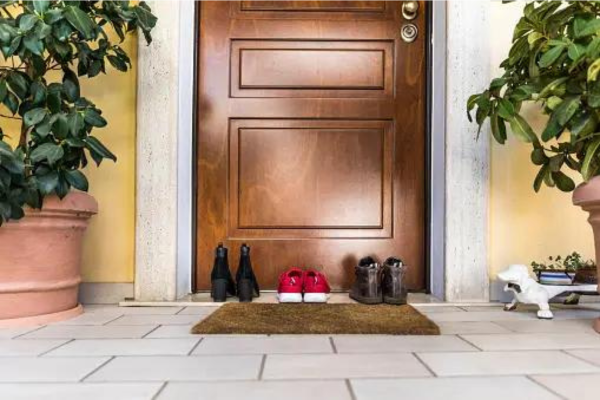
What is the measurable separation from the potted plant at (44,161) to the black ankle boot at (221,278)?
0.49 meters

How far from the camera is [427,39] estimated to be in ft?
6.71

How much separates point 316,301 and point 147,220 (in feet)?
2.31

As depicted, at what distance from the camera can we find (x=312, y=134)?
2051 millimetres

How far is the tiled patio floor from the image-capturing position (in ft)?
2.85

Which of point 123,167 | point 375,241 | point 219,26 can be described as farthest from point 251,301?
point 219,26

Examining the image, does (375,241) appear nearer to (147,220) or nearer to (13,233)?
(147,220)

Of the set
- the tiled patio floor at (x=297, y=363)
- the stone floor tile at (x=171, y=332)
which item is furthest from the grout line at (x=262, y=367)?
the stone floor tile at (x=171, y=332)

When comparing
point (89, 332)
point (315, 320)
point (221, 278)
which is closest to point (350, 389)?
point (315, 320)

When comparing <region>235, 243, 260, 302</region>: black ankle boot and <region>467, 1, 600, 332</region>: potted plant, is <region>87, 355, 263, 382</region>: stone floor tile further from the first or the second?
<region>467, 1, 600, 332</region>: potted plant

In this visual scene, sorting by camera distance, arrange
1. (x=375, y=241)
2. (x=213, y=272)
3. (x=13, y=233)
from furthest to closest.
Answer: (x=375, y=241) → (x=213, y=272) → (x=13, y=233)

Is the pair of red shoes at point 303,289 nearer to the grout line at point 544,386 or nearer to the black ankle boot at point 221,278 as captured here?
the black ankle boot at point 221,278

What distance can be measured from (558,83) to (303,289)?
1.09m

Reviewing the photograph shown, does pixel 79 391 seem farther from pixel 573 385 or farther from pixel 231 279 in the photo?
pixel 231 279

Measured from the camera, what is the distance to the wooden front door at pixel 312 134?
203 centimetres
